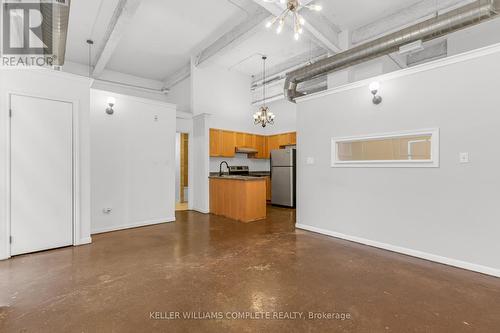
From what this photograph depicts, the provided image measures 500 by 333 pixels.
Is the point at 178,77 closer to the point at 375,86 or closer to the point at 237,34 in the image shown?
the point at 237,34

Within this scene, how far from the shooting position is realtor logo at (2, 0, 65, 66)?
3.08 m

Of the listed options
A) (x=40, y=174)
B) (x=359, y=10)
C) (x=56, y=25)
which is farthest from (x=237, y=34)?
(x=40, y=174)

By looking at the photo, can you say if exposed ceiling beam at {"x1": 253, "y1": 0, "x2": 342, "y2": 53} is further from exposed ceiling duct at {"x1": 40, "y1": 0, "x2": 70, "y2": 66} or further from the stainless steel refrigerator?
the stainless steel refrigerator

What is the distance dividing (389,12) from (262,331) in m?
5.33

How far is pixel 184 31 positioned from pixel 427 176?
17.7 feet

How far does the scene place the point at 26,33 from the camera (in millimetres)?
3486

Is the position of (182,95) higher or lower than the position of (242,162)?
higher

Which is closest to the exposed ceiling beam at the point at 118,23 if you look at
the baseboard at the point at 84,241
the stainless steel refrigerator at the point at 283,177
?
the baseboard at the point at 84,241

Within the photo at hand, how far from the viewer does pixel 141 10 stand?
4.40 meters

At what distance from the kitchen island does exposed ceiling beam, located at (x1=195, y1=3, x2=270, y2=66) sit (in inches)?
119

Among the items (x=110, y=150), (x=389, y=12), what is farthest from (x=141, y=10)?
(x=389, y=12)

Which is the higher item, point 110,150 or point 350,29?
point 350,29

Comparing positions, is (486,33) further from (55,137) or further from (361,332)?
(55,137)

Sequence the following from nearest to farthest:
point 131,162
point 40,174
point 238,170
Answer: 1. point 40,174
2. point 131,162
3. point 238,170
